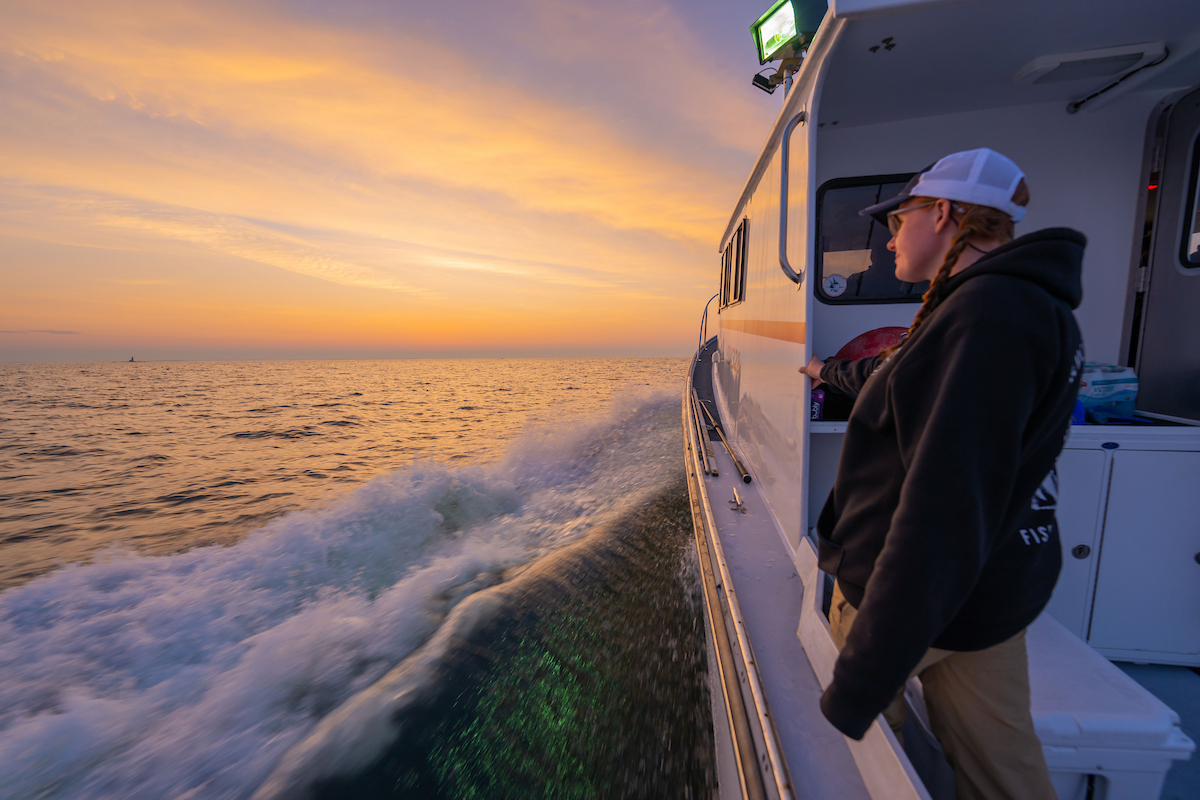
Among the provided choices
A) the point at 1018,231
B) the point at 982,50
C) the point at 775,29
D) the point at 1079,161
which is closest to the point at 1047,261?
the point at 982,50

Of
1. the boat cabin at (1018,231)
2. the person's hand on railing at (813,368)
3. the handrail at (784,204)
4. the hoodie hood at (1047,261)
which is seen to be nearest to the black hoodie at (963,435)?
the hoodie hood at (1047,261)

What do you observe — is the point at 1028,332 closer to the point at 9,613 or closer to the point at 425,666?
the point at 425,666

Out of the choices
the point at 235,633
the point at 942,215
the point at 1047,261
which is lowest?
the point at 235,633

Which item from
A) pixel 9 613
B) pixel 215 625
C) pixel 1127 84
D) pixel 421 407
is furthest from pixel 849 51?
pixel 421 407

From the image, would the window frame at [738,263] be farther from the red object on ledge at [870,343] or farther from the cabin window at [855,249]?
the red object on ledge at [870,343]

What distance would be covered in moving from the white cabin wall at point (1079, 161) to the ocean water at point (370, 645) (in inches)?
99.3

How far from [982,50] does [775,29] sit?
139cm

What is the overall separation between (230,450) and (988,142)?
12.7m

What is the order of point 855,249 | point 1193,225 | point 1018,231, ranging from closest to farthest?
point 1193,225 → point 855,249 → point 1018,231

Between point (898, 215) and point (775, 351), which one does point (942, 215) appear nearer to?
point (898, 215)

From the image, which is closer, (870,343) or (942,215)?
(942,215)

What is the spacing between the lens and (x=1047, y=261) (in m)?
0.73

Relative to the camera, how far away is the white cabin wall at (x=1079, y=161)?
2.48 metres

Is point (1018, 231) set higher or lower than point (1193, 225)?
higher
